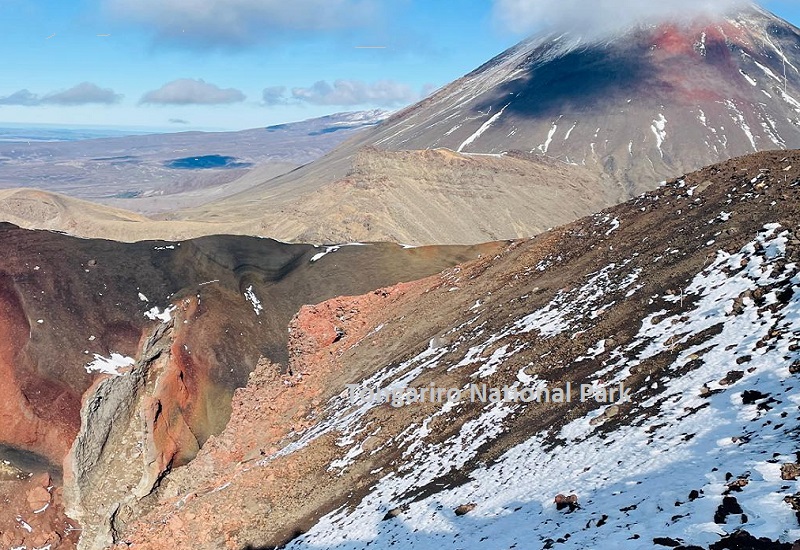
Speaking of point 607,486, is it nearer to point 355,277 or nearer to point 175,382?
point 175,382

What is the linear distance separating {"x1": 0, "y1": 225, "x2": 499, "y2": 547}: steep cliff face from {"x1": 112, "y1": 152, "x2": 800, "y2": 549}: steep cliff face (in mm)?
1941

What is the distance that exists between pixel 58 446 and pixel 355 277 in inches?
928

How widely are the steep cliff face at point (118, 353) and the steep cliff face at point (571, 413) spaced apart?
1.94 meters

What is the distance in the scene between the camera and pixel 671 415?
12852 millimetres

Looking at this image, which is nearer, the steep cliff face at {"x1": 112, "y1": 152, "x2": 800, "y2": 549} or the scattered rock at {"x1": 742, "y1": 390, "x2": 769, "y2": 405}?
the steep cliff face at {"x1": 112, "y1": 152, "x2": 800, "y2": 549}

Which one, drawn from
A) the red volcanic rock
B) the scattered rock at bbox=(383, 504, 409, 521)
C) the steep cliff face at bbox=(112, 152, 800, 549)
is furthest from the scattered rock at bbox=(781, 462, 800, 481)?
the red volcanic rock

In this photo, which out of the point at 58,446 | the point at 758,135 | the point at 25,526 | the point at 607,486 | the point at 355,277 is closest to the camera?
the point at 607,486

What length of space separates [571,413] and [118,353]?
2648cm

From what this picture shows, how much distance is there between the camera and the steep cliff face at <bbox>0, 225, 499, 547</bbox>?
92.5 ft

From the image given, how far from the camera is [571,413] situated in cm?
1547

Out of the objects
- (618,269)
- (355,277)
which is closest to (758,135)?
(355,277)

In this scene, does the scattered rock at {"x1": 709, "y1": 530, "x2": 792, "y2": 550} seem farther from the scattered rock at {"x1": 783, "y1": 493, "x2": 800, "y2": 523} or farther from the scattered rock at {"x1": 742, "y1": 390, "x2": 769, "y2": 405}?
the scattered rock at {"x1": 742, "y1": 390, "x2": 769, "y2": 405}

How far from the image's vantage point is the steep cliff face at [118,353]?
28203mm

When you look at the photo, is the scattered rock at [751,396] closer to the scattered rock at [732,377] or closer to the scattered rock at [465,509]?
the scattered rock at [732,377]
